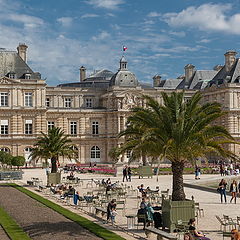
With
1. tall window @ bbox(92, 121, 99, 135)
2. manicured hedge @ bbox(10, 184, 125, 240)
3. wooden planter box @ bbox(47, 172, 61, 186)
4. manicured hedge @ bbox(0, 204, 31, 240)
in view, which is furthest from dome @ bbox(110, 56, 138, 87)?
manicured hedge @ bbox(0, 204, 31, 240)

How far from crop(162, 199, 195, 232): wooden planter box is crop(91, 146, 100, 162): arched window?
54073 mm

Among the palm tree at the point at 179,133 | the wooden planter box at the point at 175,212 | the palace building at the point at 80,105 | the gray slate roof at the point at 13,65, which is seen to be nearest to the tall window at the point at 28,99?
the palace building at the point at 80,105

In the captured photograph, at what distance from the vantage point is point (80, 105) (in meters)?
79.1

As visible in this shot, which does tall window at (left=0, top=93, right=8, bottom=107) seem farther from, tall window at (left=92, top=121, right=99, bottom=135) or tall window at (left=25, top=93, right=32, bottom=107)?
tall window at (left=92, top=121, right=99, bottom=135)

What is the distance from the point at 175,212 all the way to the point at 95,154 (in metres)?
55.0

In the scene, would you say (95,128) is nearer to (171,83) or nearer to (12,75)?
(12,75)

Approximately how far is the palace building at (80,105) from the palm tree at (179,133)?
48234 millimetres

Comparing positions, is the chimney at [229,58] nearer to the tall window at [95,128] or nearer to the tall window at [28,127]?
the tall window at [95,128]

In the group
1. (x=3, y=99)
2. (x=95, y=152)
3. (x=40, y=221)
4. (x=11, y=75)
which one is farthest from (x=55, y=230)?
(x=95, y=152)

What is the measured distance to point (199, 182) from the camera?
41844mm

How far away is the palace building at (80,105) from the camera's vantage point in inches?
2736

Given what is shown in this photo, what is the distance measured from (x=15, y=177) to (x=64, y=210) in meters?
23.5

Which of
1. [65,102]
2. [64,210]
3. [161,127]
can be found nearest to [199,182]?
[64,210]

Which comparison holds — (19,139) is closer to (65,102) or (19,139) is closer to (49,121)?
(49,121)
